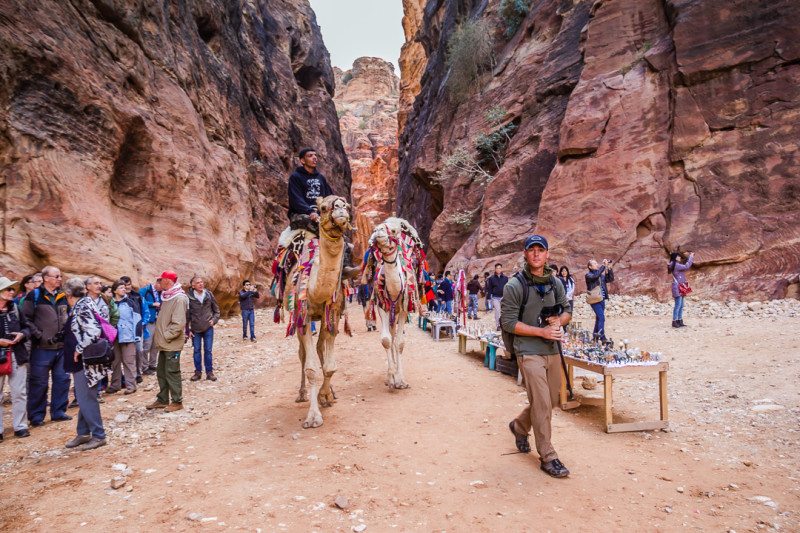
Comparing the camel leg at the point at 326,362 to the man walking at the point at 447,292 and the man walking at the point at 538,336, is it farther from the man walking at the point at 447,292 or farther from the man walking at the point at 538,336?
the man walking at the point at 447,292

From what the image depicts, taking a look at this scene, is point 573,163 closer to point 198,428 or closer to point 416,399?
point 416,399

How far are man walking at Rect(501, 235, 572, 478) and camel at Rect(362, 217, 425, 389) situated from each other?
3.26 m

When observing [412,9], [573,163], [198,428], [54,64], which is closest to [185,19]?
[54,64]

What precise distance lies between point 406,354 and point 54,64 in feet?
42.2

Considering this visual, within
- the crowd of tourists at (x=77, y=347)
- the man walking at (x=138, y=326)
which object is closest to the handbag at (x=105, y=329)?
the crowd of tourists at (x=77, y=347)

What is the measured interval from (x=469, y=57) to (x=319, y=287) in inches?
1130

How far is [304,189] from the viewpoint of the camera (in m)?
6.82

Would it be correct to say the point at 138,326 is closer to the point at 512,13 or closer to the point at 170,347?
the point at 170,347

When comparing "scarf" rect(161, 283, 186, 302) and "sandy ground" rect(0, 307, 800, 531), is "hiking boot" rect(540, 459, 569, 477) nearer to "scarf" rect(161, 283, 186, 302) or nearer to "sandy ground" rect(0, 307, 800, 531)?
"sandy ground" rect(0, 307, 800, 531)

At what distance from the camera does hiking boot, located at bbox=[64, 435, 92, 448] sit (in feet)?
16.5

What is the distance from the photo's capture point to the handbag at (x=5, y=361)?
18.2ft

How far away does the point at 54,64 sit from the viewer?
12.1m

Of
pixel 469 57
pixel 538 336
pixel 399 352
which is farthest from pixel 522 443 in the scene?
pixel 469 57

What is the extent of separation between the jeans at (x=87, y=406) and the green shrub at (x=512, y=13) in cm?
3099
